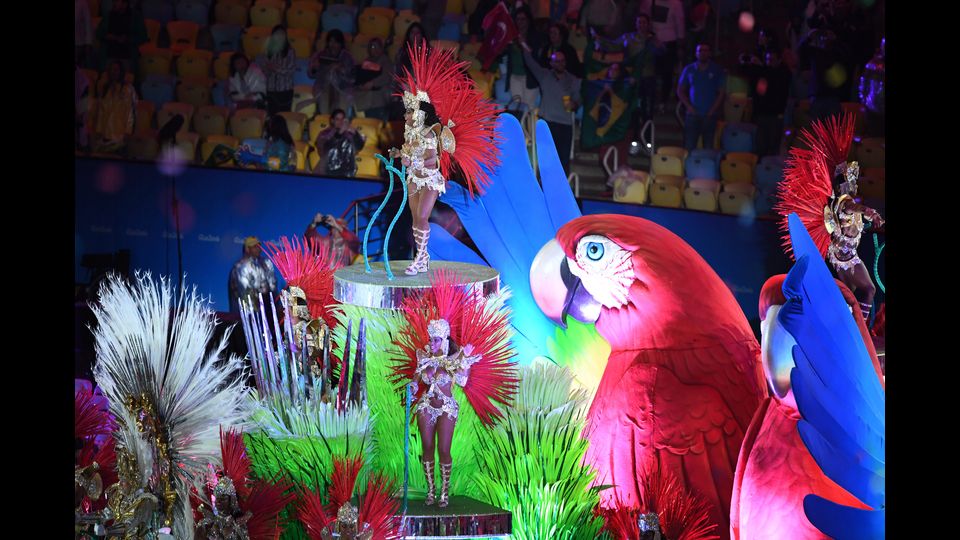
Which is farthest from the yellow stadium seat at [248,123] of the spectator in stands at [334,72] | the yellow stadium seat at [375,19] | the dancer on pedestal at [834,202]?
the dancer on pedestal at [834,202]

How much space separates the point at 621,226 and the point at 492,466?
1.11 metres

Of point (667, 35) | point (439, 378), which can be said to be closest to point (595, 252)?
point (439, 378)

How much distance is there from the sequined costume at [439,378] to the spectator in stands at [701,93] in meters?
3.13

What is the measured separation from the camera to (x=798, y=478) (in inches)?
152

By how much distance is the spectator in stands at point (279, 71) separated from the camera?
6535mm

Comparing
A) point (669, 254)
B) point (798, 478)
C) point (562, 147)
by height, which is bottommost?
point (798, 478)

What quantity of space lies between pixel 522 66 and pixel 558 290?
78.7 inches

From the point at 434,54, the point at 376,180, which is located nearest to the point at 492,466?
the point at 434,54

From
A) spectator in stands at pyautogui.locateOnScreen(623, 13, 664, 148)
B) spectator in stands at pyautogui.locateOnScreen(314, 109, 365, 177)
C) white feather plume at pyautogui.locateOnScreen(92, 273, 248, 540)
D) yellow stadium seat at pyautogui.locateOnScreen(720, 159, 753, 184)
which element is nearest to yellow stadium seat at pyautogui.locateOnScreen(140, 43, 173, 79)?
spectator in stands at pyautogui.locateOnScreen(314, 109, 365, 177)

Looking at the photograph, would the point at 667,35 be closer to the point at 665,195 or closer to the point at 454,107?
the point at 665,195

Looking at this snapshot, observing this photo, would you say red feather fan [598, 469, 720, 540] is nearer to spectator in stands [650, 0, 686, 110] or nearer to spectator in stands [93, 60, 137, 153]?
spectator in stands [650, 0, 686, 110]

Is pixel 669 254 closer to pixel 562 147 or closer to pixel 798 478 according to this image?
pixel 798 478

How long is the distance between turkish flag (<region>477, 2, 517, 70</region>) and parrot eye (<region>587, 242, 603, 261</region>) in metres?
2.22

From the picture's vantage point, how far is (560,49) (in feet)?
20.3
